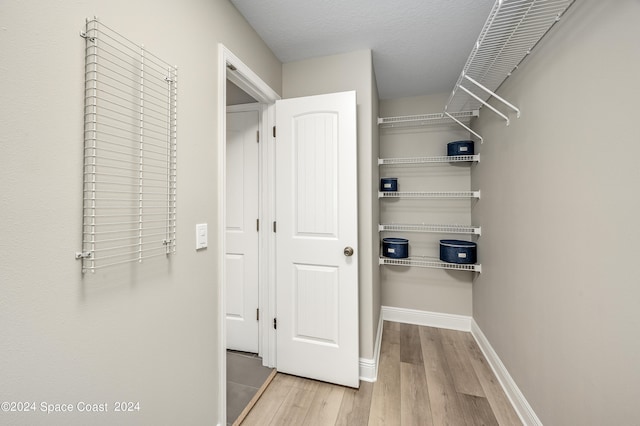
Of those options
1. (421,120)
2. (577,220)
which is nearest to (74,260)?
(577,220)

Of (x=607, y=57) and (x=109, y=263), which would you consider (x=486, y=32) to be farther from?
(x=109, y=263)

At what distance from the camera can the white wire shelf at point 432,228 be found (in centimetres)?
256

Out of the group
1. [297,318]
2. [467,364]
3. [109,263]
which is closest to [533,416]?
[467,364]

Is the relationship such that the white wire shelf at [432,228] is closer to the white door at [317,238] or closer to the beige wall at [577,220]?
the beige wall at [577,220]

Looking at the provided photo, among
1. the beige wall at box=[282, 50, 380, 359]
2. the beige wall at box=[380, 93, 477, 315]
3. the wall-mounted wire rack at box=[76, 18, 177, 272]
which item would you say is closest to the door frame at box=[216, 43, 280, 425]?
the wall-mounted wire rack at box=[76, 18, 177, 272]

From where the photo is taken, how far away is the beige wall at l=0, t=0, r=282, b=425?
0.67 meters

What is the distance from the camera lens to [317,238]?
77.4 inches

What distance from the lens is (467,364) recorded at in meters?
2.19

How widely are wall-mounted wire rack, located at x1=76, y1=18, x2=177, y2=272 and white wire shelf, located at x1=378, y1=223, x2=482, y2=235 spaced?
6.77 feet

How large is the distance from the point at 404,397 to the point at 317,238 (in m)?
1.22

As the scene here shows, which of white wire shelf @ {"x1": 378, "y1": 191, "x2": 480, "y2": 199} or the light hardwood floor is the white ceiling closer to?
white wire shelf @ {"x1": 378, "y1": 191, "x2": 480, "y2": 199}

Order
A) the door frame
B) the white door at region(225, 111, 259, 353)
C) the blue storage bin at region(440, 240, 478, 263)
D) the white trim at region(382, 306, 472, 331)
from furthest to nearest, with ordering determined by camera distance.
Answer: the white trim at region(382, 306, 472, 331)
the blue storage bin at region(440, 240, 478, 263)
the white door at region(225, 111, 259, 353)
the door frame

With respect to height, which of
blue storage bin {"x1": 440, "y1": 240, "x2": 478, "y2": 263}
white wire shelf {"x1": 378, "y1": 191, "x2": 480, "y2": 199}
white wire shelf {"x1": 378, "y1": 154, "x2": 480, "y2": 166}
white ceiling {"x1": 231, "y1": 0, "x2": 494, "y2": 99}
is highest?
white ceiling {"x1": 231, "y1": 0, "x2": 494, "y2": 99}

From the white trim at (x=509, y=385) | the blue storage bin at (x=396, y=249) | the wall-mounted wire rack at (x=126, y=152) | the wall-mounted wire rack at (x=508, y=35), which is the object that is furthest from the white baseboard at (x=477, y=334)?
the wall-mounted wire rack at (x=126, y=152)
